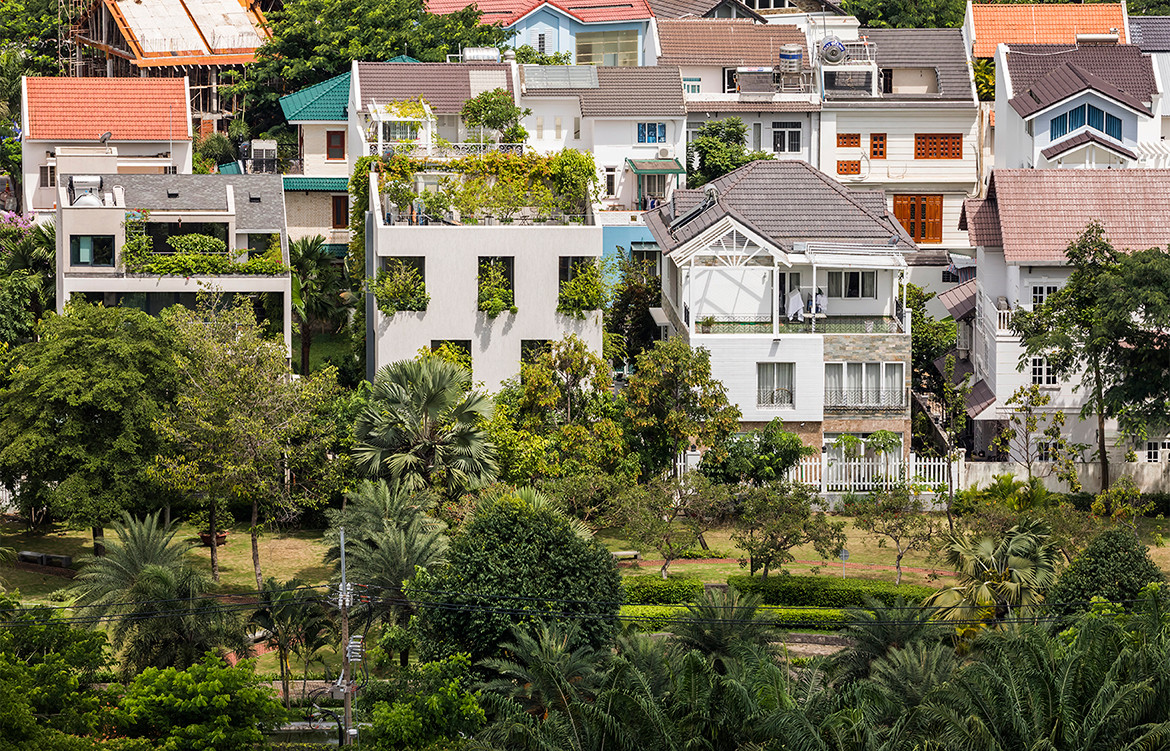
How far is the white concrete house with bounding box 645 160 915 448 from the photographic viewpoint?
61125 mm

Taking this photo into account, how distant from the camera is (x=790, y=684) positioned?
141 feet

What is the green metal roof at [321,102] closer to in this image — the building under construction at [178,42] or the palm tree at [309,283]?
the building under construction at [178,42]

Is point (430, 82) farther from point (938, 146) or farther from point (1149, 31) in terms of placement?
point (1149, 31)

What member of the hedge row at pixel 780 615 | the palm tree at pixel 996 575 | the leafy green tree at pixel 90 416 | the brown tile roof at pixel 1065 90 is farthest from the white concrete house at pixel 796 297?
the leafy green tree at pixel 90 416

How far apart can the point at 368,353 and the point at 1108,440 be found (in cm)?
2393

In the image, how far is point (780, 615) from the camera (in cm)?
5116

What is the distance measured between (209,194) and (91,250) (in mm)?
5687

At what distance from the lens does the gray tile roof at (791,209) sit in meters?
64.1

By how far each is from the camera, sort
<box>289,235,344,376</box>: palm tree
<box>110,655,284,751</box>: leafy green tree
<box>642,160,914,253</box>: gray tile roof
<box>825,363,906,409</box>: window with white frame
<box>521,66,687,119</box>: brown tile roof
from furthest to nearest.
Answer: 1. <box>521,66,687,119</box>: brown tile roof
2. <box>289,235,344,376</box>: palm tree
3. <box>642,160,914,253</box>: gray tile roof
4. <box>825,363,906,409</box>: window with white frame
5. <box>110,655,284,751</box>: leafy green tree

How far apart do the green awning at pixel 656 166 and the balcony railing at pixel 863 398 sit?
19859mm

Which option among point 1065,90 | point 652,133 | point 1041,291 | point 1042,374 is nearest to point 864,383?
point 1042,374

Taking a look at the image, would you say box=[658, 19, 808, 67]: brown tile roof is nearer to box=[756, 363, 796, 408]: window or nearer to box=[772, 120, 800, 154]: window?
box=[772, 120, 800, 154]: window

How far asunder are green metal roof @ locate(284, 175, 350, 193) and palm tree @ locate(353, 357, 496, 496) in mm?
28669

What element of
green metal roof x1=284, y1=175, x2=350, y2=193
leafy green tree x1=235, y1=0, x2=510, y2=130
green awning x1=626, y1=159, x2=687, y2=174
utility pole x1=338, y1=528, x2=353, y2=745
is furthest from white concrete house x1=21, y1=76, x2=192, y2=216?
utility pole x1=338, y1=528, x2=353, y2=745
